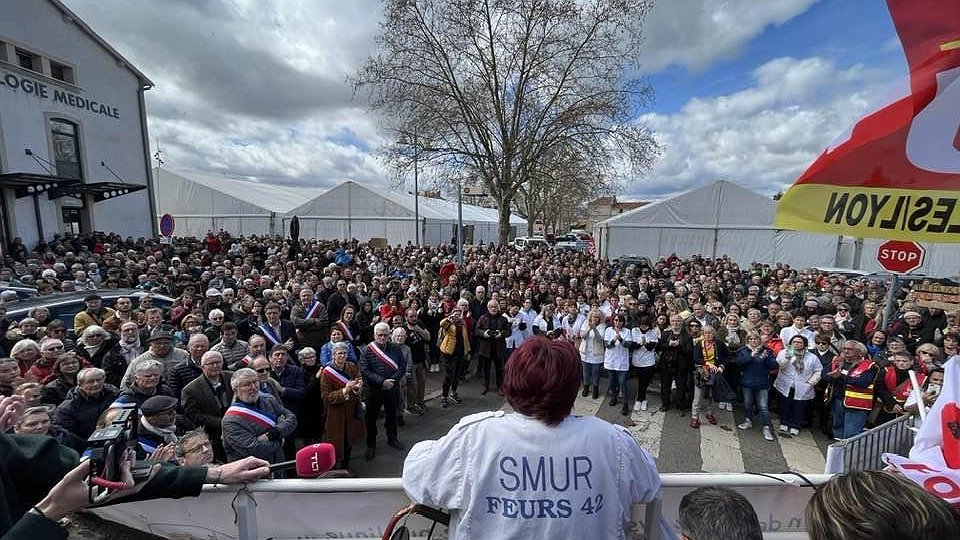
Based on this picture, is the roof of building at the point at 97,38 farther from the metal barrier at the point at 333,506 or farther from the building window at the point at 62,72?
the metal barrier at the point at 333,506

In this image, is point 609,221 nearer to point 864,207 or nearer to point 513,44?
point 513,44

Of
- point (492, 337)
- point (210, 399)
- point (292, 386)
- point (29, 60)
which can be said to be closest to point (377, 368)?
point (292, 386)

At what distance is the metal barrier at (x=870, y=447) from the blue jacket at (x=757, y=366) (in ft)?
6.83

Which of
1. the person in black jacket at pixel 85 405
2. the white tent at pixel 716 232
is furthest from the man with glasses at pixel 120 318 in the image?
the white tent at pixel 716 232

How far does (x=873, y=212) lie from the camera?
7.52ft

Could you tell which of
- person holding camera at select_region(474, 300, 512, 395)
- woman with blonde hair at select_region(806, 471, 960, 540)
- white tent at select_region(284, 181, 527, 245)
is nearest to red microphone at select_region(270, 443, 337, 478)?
woman with blonde hair at select_region(806, 471, 960, 540)

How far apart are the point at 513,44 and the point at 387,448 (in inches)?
776

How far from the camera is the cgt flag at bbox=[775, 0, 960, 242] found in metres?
2.16

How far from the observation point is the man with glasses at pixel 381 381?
16.8ft

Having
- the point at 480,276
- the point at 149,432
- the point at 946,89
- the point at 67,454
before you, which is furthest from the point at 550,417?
the point at 480,276

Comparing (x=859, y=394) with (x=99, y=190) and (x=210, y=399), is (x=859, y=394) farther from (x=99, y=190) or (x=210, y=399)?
(x=99, y=190)

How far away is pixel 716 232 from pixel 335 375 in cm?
2098

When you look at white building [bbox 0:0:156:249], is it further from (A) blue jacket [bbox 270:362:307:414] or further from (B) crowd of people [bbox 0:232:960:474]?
(A) blue jacket [bbox 270:362:307:414]

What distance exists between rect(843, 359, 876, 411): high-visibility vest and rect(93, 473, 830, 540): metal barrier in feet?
11.7
